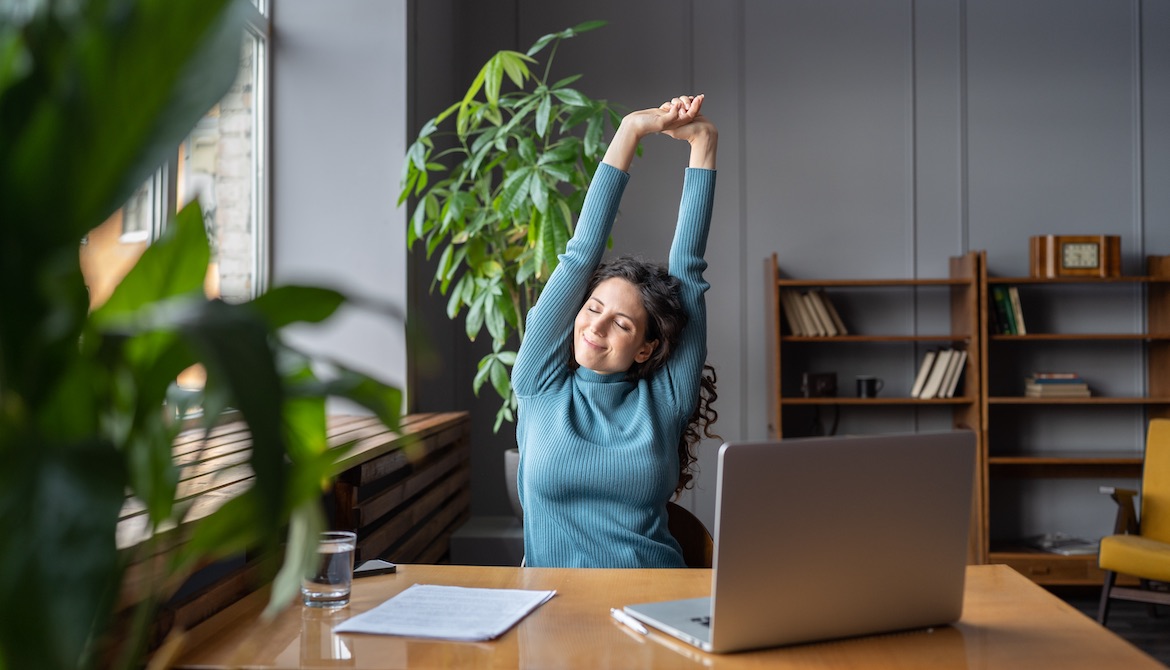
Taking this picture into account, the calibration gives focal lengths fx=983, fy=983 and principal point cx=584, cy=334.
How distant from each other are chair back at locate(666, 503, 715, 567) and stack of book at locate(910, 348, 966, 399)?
9.67 feet

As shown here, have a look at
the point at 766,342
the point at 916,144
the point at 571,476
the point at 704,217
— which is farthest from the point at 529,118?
the point at 571,476

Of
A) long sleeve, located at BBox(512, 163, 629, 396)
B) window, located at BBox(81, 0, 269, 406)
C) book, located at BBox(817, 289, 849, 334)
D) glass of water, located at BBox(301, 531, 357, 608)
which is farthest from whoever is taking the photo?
book, located at BBox(817, 289, 849, 334)

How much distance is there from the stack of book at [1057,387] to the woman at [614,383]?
318 centimetres

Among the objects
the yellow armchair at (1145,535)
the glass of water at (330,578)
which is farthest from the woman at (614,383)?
the yellow armchair at (1145,535)

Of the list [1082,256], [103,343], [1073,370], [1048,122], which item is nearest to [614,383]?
[103,343]

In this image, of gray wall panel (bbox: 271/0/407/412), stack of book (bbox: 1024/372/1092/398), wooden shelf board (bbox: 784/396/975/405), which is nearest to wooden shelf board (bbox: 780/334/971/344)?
wooden shelf board (bbox: 784/396/975/405)

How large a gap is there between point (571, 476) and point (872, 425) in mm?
3428

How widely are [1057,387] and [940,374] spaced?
0.56m

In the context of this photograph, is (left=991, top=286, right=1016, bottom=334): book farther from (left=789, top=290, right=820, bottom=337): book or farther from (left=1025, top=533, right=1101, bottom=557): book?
(left=1025, top=533, right=1101, bottom=557): book

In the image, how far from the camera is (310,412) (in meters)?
0.82

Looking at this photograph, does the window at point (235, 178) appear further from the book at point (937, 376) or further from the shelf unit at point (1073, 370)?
the shelf unit at point (1073, 370)

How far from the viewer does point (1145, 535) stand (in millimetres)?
4125

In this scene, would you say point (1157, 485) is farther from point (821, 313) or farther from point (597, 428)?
point (597, 428)

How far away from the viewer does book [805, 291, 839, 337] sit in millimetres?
4766
